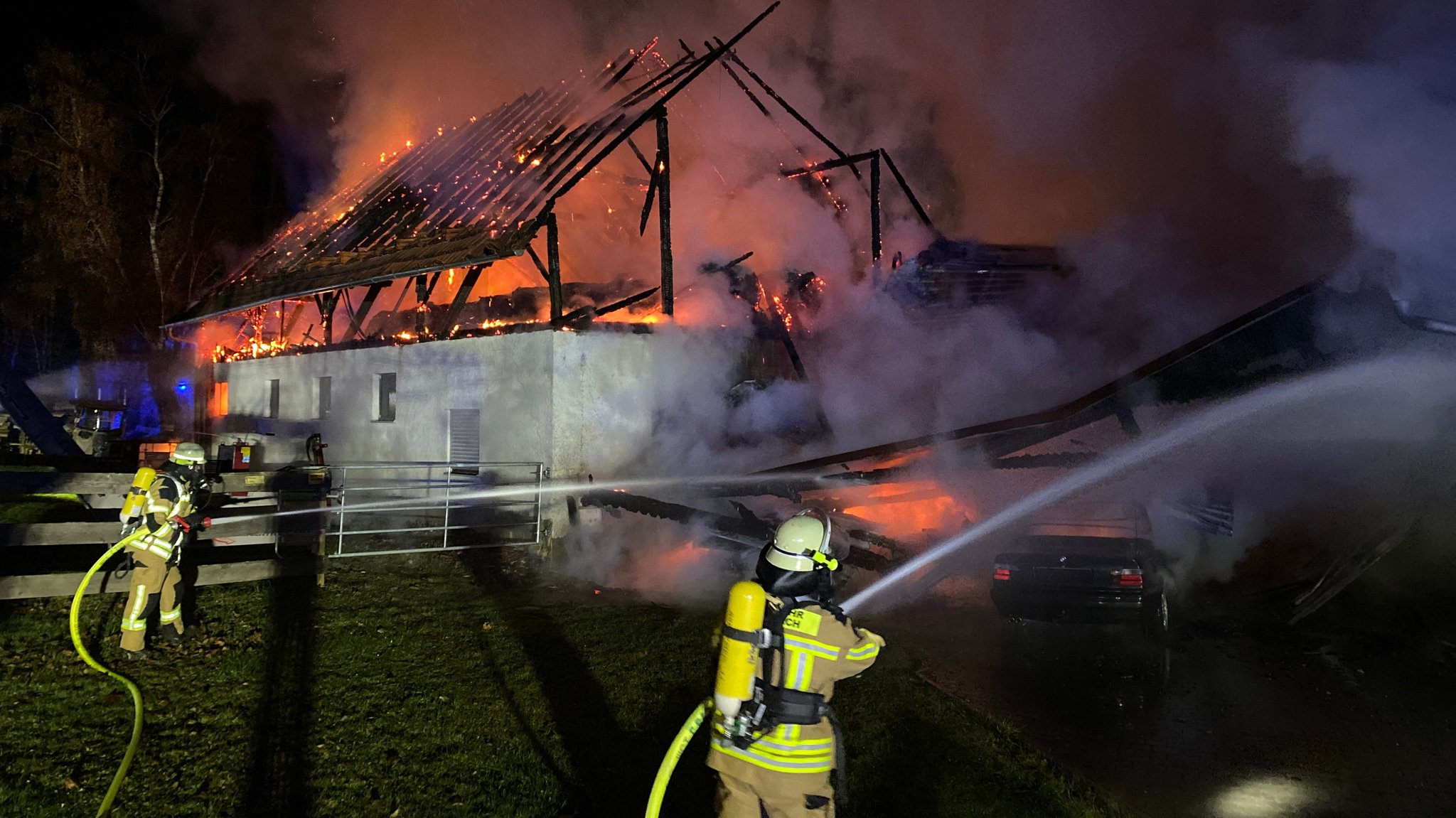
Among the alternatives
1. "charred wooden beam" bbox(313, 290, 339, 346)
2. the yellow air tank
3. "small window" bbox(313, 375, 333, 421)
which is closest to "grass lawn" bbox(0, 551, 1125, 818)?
the yellow air tank

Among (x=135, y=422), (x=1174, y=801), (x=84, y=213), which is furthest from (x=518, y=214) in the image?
(x=135, y=422)

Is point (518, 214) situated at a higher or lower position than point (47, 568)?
higher

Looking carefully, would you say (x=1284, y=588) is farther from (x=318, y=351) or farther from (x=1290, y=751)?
(x=318, y=351)

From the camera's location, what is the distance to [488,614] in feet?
26.2

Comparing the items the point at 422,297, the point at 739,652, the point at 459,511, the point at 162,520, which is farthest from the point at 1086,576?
the point at 422,297

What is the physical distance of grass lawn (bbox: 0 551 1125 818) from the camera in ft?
13.9

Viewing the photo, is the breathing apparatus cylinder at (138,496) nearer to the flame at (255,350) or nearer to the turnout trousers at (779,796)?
the turnout trousers at (779,796)

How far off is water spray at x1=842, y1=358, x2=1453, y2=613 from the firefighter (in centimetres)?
647

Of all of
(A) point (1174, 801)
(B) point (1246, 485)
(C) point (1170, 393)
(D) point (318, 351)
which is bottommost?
(A) point (1174, 801)

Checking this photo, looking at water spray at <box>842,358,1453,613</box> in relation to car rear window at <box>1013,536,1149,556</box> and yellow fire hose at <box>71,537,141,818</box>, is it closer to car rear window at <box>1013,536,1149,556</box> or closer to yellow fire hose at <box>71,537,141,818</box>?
car rear window at <box>1013,536,1149,556</box>

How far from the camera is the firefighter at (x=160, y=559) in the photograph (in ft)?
20.2

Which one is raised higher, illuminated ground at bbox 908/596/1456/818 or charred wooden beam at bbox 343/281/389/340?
charred wooden beam at bbox 343/281/389/340

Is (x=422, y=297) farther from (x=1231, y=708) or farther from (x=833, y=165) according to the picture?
(x=1231, y=708)

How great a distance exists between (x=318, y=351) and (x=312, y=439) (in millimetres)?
2912
